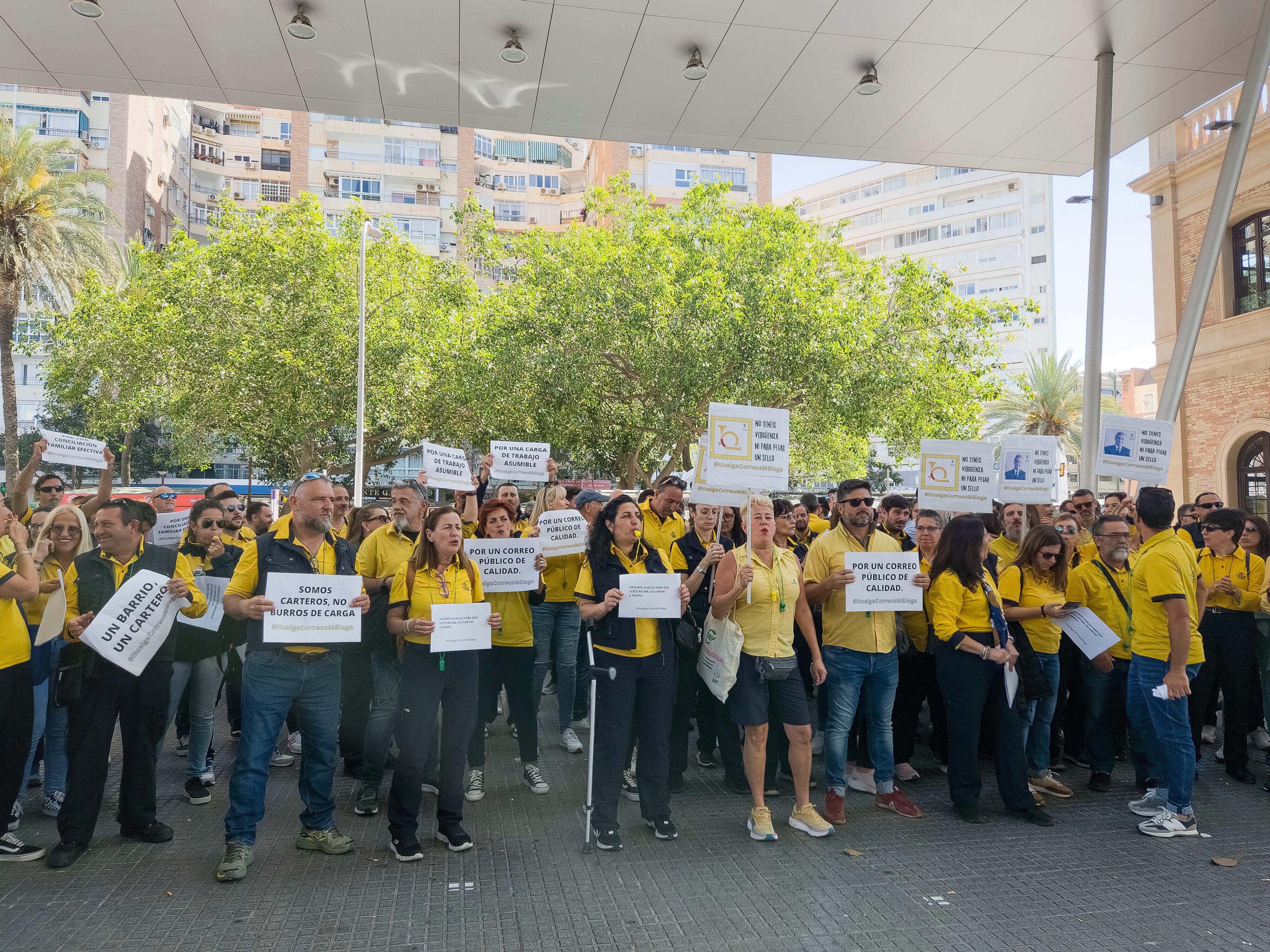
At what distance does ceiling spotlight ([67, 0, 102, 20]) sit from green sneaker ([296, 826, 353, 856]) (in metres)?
8.81

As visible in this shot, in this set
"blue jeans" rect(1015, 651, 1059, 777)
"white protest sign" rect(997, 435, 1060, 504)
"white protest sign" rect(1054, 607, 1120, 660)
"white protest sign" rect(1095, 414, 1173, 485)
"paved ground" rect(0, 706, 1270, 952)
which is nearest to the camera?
"paved ground" rect(0, 706, 1270, 952)

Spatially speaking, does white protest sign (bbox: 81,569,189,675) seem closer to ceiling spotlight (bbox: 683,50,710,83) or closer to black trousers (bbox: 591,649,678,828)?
black trousers (bbox: 591,649,678,828)

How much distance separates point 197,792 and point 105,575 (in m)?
1.80

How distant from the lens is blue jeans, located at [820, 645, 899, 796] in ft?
19.8

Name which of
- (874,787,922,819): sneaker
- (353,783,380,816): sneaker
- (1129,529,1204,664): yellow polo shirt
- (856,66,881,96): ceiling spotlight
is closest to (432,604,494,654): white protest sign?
(353,783,380,816): sneaker

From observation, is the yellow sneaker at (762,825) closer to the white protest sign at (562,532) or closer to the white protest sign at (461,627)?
the white protest sign at (461,627)

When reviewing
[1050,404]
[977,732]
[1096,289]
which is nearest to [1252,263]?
[1096,289]

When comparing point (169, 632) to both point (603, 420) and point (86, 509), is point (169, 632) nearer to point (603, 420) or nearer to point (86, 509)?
point (86, 509)

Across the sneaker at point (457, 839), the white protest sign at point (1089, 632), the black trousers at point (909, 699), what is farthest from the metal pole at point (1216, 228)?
the sneaker at point (457, 839)

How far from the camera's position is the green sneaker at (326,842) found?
5246 millimetres

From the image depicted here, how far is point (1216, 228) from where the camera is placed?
10359 millimetres

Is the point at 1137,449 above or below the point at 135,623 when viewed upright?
above

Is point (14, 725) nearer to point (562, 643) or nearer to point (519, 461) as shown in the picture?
point (562, 643)

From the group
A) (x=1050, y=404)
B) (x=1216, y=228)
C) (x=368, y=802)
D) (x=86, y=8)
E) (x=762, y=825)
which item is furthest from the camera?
(x=1050, y=404)
